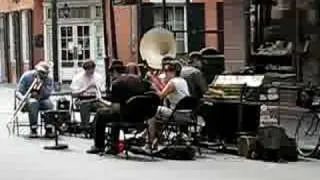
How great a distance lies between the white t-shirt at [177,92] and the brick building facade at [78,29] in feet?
47.6

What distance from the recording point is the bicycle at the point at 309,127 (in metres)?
15.1

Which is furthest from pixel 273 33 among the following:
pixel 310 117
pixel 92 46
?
pixel 92 46

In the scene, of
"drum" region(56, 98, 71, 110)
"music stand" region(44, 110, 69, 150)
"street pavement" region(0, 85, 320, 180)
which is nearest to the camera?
"street pavement" region(0, 85, 320, 180)

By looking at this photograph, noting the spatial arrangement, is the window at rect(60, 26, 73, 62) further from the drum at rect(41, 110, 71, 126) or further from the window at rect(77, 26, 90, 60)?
the drum at rect(41, 110, 71, 126)

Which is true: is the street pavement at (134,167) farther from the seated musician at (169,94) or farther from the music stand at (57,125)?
the seated musician at (169,94)

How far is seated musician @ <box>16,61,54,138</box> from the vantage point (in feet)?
62.2

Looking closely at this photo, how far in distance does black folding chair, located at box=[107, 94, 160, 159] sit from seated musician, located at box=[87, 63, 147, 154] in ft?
0.42

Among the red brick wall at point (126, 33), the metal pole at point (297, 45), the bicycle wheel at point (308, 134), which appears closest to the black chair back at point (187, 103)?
the bicycle wheel at point (308, 134)

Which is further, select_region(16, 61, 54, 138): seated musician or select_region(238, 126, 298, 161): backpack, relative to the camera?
select_region(16, 61, 54, 138): seated musician

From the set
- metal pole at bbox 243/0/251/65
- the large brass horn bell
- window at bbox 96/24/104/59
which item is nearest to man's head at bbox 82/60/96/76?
the large brass horn bell

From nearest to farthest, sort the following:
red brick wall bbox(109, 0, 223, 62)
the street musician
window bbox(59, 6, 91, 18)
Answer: the street musician < red brick wall bbox(109, 0, 223, 62) < window bbox(59, 6, 91, 18)

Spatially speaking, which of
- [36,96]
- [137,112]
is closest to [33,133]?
[36,96]

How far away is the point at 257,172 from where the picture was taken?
1339 centimetres

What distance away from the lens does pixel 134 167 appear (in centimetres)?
1409
